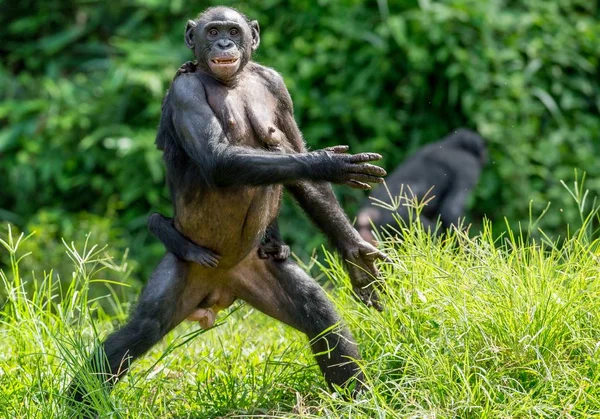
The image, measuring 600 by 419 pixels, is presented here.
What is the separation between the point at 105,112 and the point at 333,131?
7.29 ft

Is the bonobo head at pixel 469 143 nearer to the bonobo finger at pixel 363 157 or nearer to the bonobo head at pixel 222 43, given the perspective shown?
the bonobo head at pixel 222 43

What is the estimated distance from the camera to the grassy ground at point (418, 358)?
3.92 m

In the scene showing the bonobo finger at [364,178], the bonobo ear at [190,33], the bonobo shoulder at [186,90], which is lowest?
the bonobo finger at [364,178]

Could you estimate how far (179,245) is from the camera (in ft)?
14.5

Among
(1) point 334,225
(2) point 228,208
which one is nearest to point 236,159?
(2) point 228,208

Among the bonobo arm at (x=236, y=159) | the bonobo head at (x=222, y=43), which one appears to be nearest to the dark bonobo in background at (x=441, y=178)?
the bonobo head at (x=222, y=43)

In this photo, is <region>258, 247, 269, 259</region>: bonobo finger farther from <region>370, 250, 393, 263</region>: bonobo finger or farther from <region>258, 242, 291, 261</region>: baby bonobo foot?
<region>370, 250, 393, 263</region>: bonobo finger

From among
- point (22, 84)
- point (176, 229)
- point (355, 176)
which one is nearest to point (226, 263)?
point (176, 229)

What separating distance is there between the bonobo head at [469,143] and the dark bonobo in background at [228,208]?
4.92 m

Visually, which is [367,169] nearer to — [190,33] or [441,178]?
[190,33]

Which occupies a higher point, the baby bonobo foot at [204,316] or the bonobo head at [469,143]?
the baby bonobo foot at [204,316]

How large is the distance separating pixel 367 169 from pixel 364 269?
2.66 feet

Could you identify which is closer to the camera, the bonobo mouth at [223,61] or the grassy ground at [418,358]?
the grassy ground at [418,358]

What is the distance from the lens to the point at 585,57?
33.2ft
